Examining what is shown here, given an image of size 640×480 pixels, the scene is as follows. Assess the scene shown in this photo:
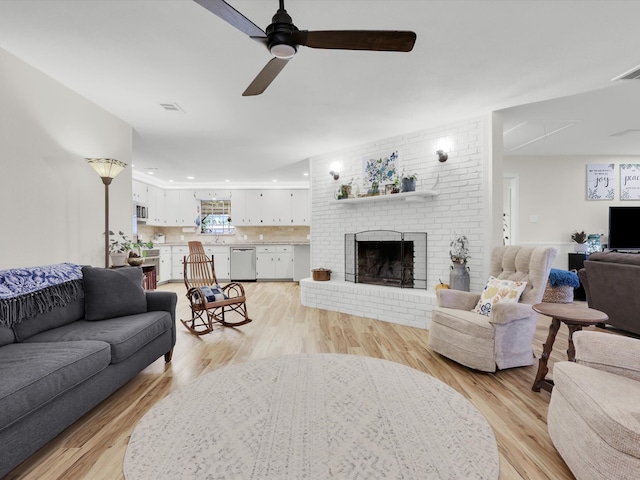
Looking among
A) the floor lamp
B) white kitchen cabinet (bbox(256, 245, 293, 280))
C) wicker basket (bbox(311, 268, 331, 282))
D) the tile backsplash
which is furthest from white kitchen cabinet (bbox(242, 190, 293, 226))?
the floor lamp

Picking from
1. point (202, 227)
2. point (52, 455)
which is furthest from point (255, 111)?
point (202, 227)

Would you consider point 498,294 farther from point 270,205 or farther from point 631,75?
point 270,205

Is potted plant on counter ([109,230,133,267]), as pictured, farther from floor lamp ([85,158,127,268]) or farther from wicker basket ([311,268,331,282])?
wicker basket ([311,268,331,282])

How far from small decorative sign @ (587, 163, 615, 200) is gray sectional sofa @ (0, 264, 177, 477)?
24.1ft

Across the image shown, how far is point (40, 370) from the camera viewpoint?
5.28ft

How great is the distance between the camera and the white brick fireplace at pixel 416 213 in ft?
12.4

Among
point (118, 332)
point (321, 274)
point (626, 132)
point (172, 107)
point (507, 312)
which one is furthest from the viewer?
point (321, 274)

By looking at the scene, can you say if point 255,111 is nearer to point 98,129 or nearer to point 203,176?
point 98,129

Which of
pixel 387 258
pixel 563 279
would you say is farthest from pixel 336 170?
pixel 563 279

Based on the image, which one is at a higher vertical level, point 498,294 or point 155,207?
point 155,207

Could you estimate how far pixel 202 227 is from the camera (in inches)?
336

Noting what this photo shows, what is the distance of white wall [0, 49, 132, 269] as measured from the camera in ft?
8.18

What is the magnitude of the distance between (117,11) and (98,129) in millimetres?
1893

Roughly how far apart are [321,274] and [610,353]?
12.7 ft
